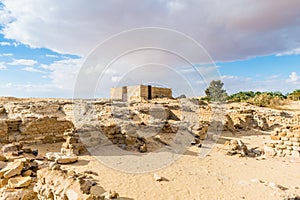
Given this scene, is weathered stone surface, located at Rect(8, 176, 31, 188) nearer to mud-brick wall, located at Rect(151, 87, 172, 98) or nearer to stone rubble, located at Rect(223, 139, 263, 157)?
stone rubble, located at Rect(223, 139, 263, 157)

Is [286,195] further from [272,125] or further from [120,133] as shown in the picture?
[272,125]

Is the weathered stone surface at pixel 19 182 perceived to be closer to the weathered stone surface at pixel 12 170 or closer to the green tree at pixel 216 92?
the weathered stone surface at pixel 12 170

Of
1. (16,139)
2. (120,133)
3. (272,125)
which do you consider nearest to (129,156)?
(120,133)

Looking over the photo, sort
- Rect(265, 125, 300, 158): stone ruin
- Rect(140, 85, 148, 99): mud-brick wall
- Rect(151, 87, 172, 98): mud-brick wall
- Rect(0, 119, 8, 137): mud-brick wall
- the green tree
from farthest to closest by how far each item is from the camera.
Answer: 1. the green tree
2. Rect(151, 87, 172, 98): mud-brick wall
3. Rect(140, 85, 148, 99): mud-brick wall
4. Rect(0, 119, 8, 137): mud-brick wall
5. Rect(265, 125, 300, 158): stone ruin

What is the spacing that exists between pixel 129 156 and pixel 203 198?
380 centimetres

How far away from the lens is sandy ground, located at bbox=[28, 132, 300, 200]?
538cm

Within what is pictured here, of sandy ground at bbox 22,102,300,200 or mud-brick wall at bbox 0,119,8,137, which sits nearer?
sandy ground at bbox 22,102,300,200

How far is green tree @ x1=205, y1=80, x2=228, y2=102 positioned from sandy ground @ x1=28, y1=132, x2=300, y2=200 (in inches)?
1239

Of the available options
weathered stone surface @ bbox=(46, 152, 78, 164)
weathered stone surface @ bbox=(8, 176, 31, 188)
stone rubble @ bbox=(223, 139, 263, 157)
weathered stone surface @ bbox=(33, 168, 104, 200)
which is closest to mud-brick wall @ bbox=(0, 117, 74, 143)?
weathered stone surface @ bbox=(46, 152, 78, 164)

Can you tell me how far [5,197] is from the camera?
13.6 ft

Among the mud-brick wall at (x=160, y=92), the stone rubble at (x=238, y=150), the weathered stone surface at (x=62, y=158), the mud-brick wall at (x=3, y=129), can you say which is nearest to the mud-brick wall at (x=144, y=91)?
the mud-brick wall at (x=160, y=92)

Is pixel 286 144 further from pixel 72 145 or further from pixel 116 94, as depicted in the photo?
pixel 116 94

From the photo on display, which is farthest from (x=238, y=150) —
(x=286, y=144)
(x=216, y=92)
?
(x=216, y=92)

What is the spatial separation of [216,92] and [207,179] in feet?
121
